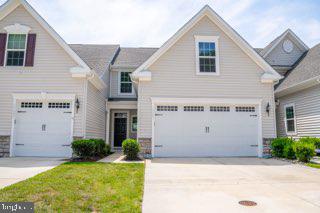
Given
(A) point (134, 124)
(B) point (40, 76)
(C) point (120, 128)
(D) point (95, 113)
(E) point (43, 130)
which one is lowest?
(E) point (43, 130)

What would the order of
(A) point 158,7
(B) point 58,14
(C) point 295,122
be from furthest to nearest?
(C) point 295,122, (B) point 58,14, (A) point 158,7

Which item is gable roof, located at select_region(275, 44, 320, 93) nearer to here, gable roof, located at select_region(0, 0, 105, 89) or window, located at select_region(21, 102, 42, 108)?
gable roof, located at select_region(0, 0, 105, 89)

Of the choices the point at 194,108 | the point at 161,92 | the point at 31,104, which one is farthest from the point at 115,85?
the point at 194,108

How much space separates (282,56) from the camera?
16.6 metres

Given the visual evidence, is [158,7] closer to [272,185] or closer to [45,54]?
[45,54]

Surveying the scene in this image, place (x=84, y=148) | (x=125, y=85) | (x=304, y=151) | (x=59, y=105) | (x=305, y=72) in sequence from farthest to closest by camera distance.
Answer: (x=125, y=85) < (x=305, y=72) < (x=59, y=105) < (x=84, y=148) < (x=304, y=151)

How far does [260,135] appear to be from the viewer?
462 inches

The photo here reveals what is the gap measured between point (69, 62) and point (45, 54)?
1264 mm

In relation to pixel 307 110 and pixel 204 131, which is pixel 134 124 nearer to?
pixel 204 131

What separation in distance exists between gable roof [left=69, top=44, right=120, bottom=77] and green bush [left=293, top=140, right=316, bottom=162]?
10423mm

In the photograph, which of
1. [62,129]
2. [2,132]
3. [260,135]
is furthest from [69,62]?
[260,135]

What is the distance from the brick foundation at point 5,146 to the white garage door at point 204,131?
6726 mm

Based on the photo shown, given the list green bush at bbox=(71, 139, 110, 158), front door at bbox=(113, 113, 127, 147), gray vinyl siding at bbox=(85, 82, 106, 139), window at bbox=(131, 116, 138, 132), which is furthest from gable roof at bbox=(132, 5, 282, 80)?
front door at bbox=(113, 113, 127, 147)

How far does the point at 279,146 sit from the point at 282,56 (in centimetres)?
813
